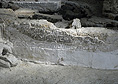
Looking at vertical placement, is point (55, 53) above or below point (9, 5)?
below

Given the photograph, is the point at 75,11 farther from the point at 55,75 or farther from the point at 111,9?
the point at 55,75

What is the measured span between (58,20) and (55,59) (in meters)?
1.09

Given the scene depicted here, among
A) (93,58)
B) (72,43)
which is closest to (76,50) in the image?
(72,43)

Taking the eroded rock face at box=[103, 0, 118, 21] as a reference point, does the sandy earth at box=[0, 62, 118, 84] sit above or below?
below

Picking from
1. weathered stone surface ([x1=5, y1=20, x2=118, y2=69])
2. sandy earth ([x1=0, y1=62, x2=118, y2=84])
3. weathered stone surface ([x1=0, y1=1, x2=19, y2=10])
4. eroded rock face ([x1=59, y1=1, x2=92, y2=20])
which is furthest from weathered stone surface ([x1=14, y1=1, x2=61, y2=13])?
sandy earth ([x1=0, y1=62, x2=118, y2=84])

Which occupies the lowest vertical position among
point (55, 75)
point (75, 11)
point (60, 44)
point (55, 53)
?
point (55, 75)

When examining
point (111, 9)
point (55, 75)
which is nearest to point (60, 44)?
point (55, 75)

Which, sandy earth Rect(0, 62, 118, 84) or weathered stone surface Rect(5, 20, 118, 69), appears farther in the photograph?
weathered stone surface Rect(5, 20, 118, 69)

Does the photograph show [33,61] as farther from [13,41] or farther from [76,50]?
[76,50]

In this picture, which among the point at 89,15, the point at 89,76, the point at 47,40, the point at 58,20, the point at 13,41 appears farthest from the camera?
the point at 89,15

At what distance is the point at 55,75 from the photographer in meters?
3.01

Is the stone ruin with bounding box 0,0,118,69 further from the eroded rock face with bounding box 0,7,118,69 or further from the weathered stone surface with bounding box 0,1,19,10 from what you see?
the weathered stone surface with bounding box 0,1,19,10

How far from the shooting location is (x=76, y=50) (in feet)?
10.2

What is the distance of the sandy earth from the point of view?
286 cm
